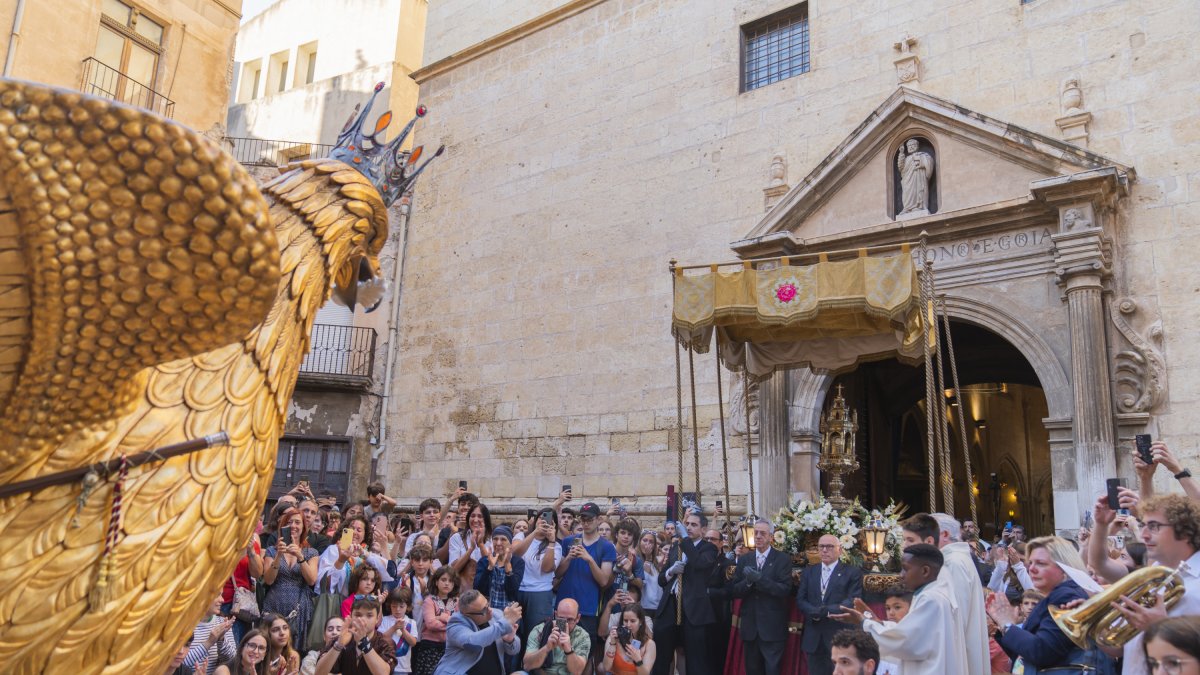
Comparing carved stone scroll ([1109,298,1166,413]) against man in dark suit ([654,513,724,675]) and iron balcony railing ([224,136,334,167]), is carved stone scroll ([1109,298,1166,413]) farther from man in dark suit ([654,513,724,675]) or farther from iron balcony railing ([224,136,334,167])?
iron balcony railing ([224,136,334,167])

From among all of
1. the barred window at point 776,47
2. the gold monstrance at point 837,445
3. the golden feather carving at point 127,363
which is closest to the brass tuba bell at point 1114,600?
the golden feather carving at point 127,363

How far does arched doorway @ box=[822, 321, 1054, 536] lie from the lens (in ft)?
42.0

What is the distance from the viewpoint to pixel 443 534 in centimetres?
826

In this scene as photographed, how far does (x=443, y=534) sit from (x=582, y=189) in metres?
7.20

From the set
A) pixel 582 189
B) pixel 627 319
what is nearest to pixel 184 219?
pixel 627 319

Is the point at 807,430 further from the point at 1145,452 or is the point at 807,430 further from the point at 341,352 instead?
the point at 341,352

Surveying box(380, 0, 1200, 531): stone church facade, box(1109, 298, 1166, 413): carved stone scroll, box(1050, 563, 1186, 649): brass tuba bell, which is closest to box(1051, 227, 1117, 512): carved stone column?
box(380, 0, 1200, 531): stone church facade

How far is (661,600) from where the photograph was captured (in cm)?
827

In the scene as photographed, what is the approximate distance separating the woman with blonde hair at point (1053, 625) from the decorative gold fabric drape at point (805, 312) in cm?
337

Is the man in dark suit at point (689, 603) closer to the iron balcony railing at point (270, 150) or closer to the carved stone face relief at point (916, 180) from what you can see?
the carved stone face relief at point (916, 180)

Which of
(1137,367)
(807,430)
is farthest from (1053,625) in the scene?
(807,430)

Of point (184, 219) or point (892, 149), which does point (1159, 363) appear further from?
point (184, 219)

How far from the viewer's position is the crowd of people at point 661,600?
4.35 metres

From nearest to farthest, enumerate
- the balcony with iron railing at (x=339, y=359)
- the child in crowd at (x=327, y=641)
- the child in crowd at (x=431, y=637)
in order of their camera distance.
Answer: the child in crowd at (x=327, y=641), the child in crowd at (x=431, y=637), the balcony with iron railing at (x=339, y=359)
